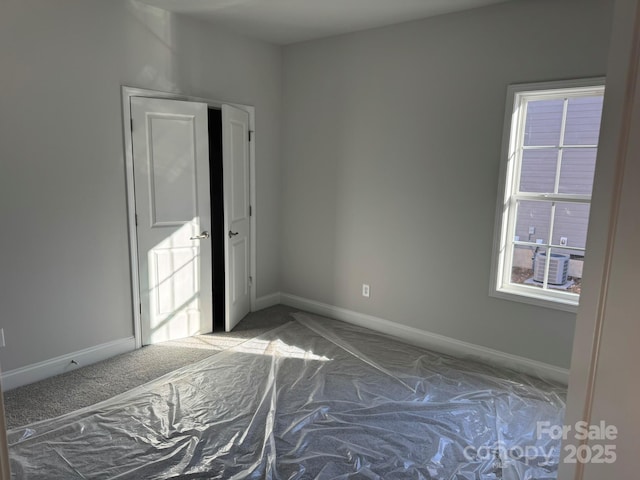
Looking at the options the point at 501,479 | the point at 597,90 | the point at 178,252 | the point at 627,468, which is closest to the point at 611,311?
the point at 627,468

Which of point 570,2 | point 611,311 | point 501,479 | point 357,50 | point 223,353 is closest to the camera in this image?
point 611,311

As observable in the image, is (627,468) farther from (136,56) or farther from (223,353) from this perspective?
(136,56)

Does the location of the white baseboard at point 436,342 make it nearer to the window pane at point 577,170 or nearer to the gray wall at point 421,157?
the gray wall at point 421,157

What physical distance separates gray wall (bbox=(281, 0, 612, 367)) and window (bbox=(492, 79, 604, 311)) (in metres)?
0.10

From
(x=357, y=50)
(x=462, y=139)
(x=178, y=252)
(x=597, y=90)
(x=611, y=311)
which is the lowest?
(x=178, y=252)

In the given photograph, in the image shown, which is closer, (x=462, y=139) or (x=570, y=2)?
(x=570, y=2)

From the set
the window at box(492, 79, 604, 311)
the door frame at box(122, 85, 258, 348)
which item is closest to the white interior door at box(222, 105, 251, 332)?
the door frame at box(122, 85, 258, 348)

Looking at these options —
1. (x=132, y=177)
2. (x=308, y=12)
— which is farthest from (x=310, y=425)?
(x=308, y=12)

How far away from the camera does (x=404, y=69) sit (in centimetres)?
375

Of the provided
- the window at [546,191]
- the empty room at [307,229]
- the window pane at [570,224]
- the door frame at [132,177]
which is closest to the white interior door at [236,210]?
the empty room at [307,229]

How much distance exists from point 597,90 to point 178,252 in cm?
344

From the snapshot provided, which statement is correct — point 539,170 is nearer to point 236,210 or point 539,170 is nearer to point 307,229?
point 307,229

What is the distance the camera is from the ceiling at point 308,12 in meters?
3.28

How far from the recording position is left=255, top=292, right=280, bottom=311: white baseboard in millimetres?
4746
